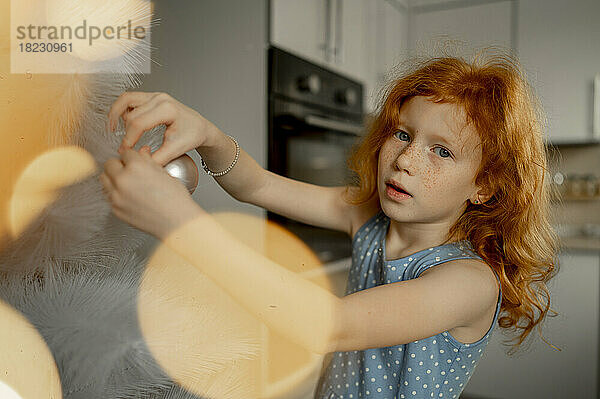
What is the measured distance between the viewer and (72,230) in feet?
0.74

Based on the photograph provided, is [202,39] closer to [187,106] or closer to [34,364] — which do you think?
[187,106]

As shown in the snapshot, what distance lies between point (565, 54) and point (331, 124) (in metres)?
1.03

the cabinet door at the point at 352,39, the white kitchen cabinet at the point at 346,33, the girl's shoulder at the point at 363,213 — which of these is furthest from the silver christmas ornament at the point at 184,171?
the cabinet door at the point at 352,39

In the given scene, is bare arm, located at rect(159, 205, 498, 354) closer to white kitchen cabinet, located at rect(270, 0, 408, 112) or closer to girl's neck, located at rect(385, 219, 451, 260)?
girl's neck, located at rect(385, 219, 451, 260)

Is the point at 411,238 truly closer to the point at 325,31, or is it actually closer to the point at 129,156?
the point at 129,156

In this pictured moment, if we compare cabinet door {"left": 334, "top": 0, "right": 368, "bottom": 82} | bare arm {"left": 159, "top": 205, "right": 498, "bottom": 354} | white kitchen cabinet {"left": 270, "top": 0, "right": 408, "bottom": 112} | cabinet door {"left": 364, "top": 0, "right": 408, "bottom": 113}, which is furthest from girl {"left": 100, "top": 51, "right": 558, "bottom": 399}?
cabinet door {"left": 364, "top": 0, "right": 408, "bottom": 113}

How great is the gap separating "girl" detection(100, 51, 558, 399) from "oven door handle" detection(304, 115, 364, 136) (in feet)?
1.66

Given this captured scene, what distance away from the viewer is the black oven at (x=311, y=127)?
1044 millimetres

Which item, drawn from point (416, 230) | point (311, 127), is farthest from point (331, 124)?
point (416, 230)

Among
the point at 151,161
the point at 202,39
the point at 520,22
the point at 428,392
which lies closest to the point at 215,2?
the point at 202,39

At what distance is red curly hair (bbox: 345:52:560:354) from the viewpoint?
1.56 feet

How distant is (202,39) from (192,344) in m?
0.23

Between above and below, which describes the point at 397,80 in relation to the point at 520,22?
below

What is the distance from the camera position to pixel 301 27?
1.16 metres
